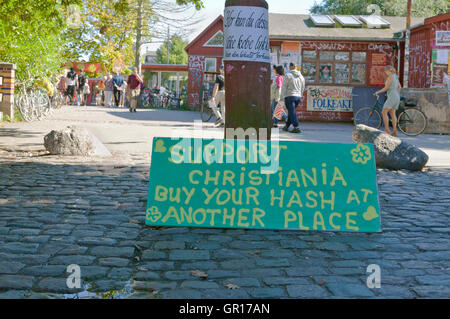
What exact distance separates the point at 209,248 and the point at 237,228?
0.55m

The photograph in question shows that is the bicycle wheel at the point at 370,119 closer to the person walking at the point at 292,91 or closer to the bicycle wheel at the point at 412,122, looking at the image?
the bicycle wheel at the point at 412,122

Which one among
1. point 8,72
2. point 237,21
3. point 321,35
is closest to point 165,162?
point 237,21

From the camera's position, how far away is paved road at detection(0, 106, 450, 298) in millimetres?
3350

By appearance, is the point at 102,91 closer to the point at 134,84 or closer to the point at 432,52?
the point at 134,84

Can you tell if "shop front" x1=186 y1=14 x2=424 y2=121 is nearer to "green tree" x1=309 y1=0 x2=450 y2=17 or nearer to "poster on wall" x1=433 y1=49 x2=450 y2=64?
"poster on wall" x1=433 y1=49 x2=450 y2=64

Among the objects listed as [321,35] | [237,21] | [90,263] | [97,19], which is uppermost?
[97,19]

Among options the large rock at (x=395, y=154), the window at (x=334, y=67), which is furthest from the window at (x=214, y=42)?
the large rock at (x=395, y=154)

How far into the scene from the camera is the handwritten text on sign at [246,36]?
18.4 feet

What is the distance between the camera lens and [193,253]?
411 centimetres

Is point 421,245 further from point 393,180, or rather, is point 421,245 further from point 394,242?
point 393,180

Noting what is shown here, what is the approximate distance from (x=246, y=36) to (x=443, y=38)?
1588cm

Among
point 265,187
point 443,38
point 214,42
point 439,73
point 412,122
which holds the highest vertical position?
point 214,42

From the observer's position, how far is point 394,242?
14.9 ft

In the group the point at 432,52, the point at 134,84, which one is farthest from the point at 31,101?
the point at 432,52
